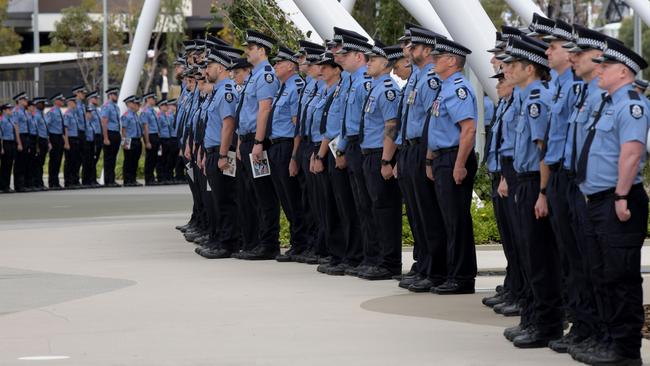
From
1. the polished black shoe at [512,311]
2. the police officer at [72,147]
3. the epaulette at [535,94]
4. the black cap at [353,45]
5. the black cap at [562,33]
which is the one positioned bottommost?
the police officer at [72,147]

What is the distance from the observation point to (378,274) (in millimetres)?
14039

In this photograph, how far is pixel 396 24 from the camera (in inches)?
1335

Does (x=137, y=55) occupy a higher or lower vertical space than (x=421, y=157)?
higher

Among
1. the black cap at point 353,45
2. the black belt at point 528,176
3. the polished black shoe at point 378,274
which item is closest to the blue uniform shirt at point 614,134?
the black belt at point 528,176

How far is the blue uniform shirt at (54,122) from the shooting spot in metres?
34.2

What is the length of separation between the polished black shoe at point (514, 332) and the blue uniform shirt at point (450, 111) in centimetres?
264

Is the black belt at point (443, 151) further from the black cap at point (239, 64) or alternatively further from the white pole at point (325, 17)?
the white pole at point (325, 17)

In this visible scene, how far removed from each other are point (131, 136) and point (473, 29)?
64.4ft

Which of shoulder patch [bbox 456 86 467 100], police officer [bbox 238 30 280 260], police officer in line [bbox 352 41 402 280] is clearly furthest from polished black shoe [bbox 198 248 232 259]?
shoulder patch [bbox 456 86 467 100]

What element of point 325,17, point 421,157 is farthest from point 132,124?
point 421,157

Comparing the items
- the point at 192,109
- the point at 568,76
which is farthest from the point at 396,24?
the point at 568,76

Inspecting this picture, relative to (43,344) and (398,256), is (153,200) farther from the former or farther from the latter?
(43,344)

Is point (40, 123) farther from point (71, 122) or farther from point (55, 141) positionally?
point (71, 122)

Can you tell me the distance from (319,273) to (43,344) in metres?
5.01
